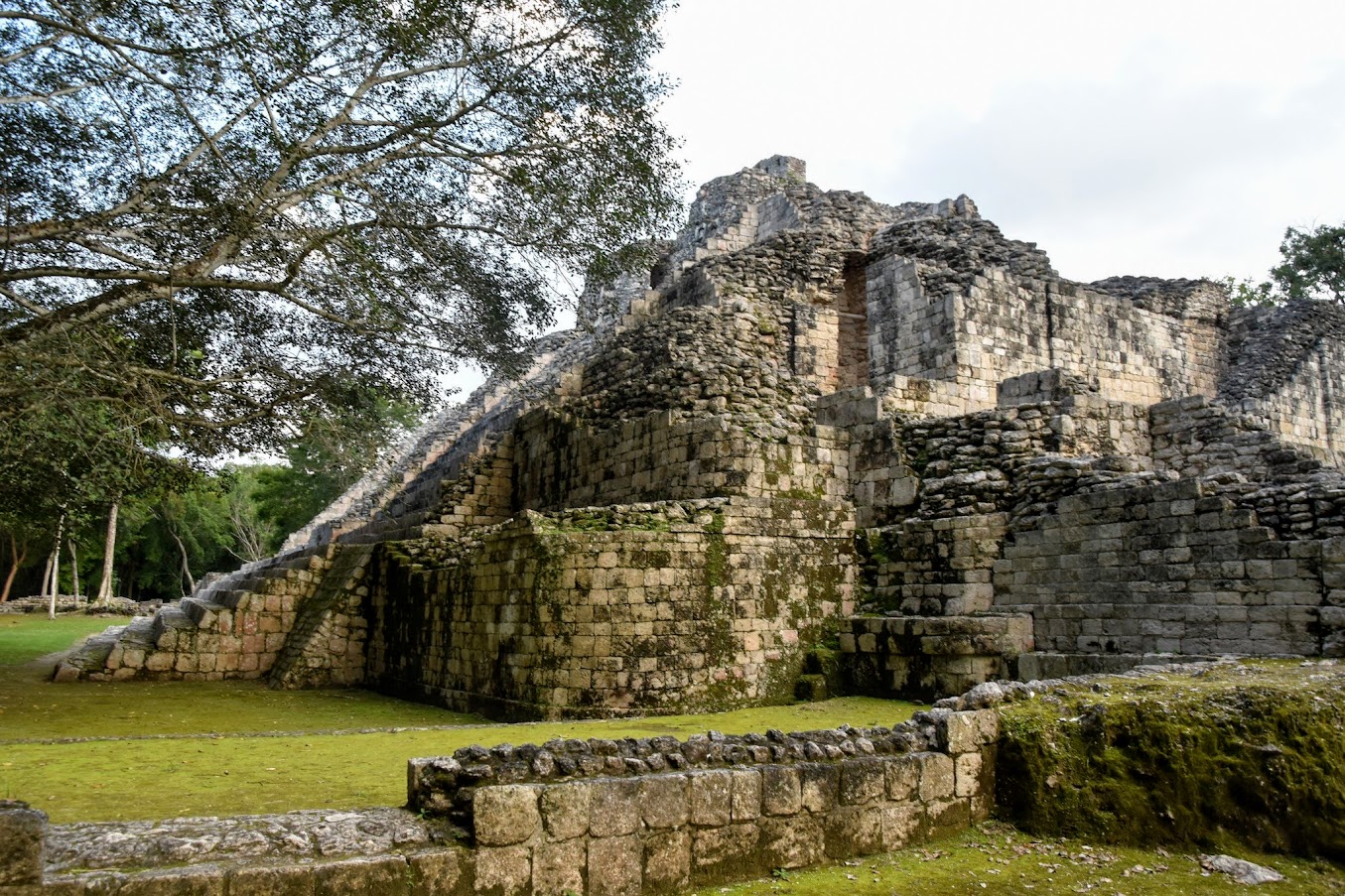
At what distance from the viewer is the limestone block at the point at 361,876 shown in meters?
3.72

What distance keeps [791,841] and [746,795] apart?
1.19 ft

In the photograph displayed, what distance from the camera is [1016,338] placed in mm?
17172

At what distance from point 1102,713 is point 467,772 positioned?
3.62m

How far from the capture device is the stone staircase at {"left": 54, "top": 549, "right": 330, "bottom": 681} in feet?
46.5

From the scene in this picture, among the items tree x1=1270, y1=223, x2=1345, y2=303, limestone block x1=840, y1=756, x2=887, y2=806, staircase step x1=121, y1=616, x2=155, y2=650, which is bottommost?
limestone block x1=840, y1=756, x2=887, y2=806

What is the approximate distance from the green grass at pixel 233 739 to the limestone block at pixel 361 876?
1.47 m

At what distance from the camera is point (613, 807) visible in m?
4.39

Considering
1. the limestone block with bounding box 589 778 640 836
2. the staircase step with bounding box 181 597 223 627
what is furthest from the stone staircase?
the limestone block with bounding box 589 778 640 836

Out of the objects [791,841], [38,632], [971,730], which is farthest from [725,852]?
[38,632]

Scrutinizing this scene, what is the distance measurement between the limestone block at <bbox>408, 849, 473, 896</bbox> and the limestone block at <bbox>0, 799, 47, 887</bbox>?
1.31 metres

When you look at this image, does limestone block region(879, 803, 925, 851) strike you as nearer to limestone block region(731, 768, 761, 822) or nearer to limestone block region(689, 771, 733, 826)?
limestone block region(731, 768, 761, 822)

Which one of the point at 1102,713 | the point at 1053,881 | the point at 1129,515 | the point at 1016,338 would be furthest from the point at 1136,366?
the point at 1053,881

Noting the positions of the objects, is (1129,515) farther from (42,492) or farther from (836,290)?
(42,492)

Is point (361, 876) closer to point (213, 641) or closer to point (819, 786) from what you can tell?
point (819, 786)
